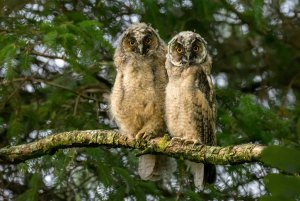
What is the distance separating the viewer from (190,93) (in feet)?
11.3

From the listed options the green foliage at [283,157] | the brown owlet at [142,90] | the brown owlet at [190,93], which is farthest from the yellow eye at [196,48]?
the green foliage at [283,157]

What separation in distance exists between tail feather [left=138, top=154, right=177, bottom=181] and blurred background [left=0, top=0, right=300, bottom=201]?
0.12m

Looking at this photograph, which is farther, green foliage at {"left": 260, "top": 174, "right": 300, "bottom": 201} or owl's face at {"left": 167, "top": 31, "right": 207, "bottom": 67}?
owl's face at {"left": 167, "top": 31, "right": 207, "bottom": 67}

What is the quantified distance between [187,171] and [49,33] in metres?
1.43

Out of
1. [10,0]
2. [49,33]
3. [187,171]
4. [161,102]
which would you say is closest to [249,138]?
[187,171]

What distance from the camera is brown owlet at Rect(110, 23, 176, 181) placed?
11.5 feet

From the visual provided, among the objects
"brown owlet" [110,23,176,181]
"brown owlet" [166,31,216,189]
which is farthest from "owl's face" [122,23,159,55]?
"brown owlet" [166,31,216,189]

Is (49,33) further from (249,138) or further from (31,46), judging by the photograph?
(249,138)

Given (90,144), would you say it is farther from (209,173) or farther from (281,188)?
(281,188)

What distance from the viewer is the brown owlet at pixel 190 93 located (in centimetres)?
342

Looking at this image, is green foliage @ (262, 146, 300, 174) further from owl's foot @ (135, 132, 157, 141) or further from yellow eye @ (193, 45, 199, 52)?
yellow eye @ (193, 45, 199, 52)

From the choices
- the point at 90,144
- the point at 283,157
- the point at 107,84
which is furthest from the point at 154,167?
the point at 283,157

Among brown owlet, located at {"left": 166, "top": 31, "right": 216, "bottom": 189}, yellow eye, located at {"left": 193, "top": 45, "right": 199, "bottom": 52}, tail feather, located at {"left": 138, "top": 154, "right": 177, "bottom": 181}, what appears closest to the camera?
brown owlet, located at {"left": 166, "top": 31, "right": 216, "bottom": 189}

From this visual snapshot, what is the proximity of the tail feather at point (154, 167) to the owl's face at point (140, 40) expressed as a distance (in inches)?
27.8
